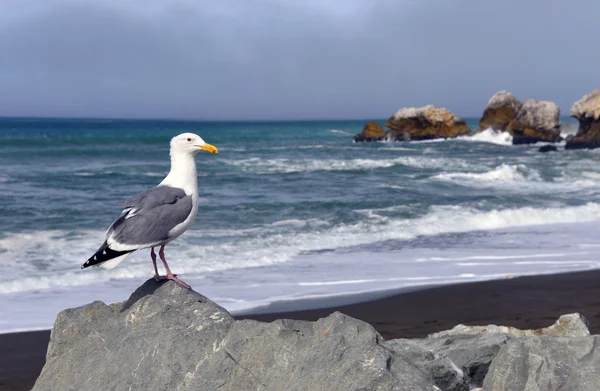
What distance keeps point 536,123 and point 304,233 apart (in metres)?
39.5

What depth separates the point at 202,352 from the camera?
383cm

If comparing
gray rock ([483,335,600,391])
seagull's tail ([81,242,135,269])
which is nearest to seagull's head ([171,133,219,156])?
seagull's tail ([81,242,135,269])

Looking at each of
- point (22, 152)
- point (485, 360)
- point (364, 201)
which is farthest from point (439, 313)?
point (22, 152)

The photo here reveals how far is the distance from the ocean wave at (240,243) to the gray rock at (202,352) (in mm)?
5162

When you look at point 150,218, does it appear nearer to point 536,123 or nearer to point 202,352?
point 202,352

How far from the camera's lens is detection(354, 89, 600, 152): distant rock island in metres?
40.6

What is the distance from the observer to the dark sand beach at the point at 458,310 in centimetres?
688

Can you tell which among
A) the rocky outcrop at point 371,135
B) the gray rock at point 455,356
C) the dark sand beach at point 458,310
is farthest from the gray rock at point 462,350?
the rocky outcrop at point 371,135

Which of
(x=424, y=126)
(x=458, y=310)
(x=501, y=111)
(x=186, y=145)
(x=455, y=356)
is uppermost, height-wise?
(x=186, y=145)

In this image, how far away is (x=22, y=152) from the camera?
34.8 metres

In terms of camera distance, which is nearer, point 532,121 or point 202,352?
point 202,352

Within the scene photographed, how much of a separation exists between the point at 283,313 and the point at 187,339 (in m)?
4.03

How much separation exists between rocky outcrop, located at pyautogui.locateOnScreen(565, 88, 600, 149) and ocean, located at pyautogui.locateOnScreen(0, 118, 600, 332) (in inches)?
608

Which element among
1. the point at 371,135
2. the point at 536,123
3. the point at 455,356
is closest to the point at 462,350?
the point at 455,356
